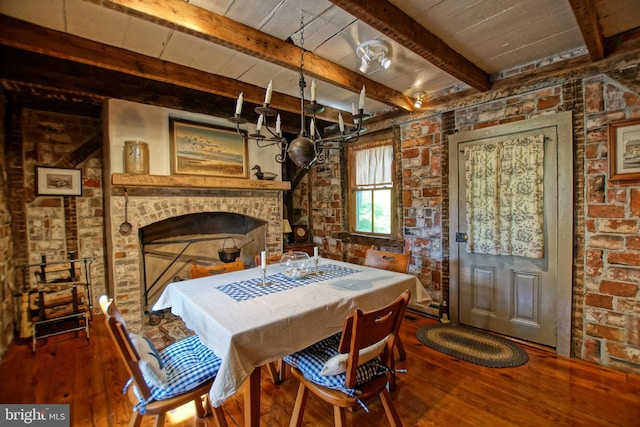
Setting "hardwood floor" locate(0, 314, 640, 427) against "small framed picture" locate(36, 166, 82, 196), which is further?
"small framed picture" locate(36, 166, 82, 196)

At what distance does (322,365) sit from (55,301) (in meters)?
2.84

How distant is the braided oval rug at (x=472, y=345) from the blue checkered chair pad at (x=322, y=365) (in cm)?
136

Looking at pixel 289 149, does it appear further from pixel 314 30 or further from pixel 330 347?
pixel 330 347

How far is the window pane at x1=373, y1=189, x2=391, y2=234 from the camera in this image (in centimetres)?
369

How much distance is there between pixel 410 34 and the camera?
1848mm

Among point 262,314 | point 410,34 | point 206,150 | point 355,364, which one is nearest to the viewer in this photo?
point 355,364

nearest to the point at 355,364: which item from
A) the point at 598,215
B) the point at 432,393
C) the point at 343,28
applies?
the point at 432,393

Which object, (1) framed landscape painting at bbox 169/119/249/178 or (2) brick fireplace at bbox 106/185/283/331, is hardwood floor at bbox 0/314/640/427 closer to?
(2) brick fireplace at bbox 106/185/283/331

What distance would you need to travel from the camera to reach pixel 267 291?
1.81 meters

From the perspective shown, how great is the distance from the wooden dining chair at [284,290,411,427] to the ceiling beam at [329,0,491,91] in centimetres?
150

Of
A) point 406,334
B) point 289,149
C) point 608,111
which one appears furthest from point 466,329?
point 289,149

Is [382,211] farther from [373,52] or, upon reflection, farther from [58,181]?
[58,181]

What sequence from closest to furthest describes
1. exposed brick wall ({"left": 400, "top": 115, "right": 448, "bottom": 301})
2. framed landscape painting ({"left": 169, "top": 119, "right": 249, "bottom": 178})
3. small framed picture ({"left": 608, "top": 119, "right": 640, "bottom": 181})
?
small framed picture ({"left": 608, "top": 119, "right": 640, "bottom": 181})
exposed brick wall ({"left": 400, "top": 115, "right": 448, "bottom": 301})
framed landscape painting ({"left": 169, "top": 119, "right": 249, "bottom": 178})

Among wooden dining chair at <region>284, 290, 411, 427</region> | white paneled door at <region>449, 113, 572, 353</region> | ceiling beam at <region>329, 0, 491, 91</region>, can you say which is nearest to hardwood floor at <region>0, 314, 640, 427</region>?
white paneled door at <region>449, 113, 572, 353</region>
